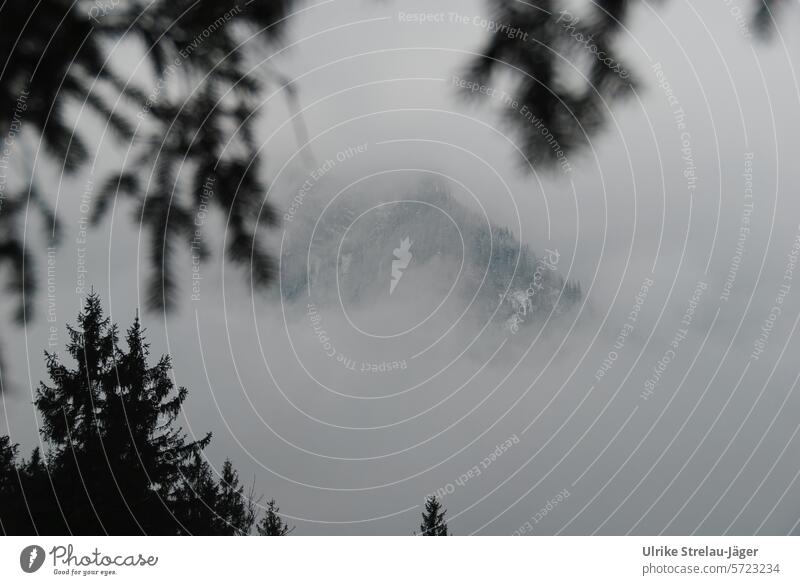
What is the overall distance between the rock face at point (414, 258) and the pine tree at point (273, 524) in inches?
17.1

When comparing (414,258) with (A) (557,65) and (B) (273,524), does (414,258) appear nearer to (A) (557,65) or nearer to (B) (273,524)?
(A) (557,65)

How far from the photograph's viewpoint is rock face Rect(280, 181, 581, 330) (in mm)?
1307

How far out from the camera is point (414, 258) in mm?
1320

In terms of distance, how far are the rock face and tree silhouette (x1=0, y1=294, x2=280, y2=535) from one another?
0.37 m

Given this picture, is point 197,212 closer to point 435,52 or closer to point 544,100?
point 435,52

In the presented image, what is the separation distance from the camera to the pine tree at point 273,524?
51.0 inches

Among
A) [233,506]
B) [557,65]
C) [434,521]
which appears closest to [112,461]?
[233,506]

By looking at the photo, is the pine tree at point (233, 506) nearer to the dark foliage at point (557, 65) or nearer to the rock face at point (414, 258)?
the rock face at point (414, 258)

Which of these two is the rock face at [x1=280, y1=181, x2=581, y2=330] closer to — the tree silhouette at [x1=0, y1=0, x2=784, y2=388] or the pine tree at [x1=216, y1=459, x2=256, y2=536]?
the tree silhouette at [x1=0, y1=0, x2=784, y2=388]

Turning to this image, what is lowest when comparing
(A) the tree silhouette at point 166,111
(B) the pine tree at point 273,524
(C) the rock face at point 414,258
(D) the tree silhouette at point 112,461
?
(B) the pine tree at point 273,524

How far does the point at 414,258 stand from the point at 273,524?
2.05ft

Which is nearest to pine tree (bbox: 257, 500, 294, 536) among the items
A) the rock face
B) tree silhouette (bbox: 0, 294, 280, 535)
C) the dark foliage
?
tree silhouette (bbox: 0, 294, 280, 535)

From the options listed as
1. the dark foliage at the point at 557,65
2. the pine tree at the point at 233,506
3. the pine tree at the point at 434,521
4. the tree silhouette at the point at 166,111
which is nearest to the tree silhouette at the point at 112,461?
the pine tree at the point at 233,506
